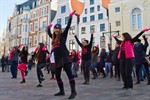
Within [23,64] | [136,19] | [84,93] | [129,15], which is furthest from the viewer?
[129,15]

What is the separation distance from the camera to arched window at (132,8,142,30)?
117 ft

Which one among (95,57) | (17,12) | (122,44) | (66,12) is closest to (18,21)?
(17,12)

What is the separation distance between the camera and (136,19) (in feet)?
118

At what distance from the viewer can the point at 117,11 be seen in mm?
37812

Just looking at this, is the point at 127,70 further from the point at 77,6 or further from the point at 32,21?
the point at 32,21

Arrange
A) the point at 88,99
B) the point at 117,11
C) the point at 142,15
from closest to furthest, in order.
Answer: the point at 88,99 → the point at 142,15 → the point at 117,11

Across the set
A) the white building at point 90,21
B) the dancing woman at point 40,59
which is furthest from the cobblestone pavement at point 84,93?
the white building at point 90,21

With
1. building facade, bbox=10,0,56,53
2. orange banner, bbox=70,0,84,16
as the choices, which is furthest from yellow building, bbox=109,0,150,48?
building facade, bbox=10,0,56,53

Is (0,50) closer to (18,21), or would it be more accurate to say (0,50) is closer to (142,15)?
(18,21)

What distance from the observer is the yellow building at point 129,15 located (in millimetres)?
35125

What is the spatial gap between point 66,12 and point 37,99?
41.2 meters

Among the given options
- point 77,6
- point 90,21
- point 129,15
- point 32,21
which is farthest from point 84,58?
point 32,21

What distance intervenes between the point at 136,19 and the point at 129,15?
4.11ft

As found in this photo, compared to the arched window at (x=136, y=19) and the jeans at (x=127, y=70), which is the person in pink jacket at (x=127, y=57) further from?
the arched window at (x=136, y=19)
